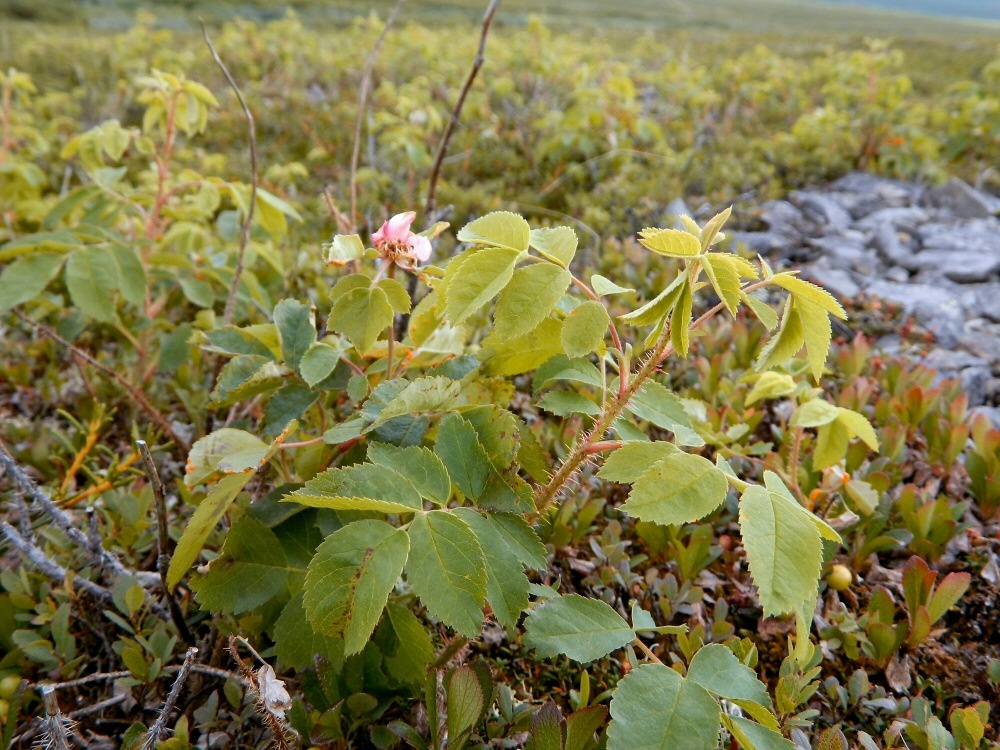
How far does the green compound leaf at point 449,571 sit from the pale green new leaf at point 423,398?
232 mm

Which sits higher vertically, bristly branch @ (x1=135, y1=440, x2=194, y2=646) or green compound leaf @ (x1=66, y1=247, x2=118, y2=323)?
green compound leaf @ (x1=66, y1=247, x2=118, y2=323)

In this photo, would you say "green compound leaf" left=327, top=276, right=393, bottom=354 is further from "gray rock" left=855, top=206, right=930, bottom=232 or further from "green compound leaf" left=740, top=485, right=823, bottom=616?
"gray rock" left=855, top=206, right=930, bottom=232

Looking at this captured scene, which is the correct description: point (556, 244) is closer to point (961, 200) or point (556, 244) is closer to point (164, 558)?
point (164, 558)

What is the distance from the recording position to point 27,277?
212 centimetres

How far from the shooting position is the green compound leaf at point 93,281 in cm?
212

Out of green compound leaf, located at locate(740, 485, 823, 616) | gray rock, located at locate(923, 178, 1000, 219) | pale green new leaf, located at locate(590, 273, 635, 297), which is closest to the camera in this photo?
green compound leaf, located at locate(740, 485, 823, 616)

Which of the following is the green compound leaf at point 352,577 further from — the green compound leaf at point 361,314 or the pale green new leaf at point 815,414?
the pale green new leaf at point 815,414

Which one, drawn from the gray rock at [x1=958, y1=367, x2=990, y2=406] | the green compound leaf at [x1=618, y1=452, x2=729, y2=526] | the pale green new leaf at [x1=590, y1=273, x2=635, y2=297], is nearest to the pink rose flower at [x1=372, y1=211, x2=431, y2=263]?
the pale green new leaf at [x1=590, y1=273, x2=635, y2=297]

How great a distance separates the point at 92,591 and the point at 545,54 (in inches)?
279

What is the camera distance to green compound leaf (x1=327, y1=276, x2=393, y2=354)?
4.60 ft

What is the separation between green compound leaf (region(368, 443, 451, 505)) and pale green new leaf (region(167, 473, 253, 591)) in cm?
28

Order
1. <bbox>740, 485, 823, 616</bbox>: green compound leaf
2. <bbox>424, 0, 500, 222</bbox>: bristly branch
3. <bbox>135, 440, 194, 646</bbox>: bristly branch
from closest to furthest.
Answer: <bbox>740, 485, 823, 616</bbox>: green compound leaf → <bbox>135, 440, 194, 646</bbox>: bristly branch → <bbox>424, 0, 500, 222</bbox>: bristly branch

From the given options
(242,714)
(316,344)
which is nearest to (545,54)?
(316,344)

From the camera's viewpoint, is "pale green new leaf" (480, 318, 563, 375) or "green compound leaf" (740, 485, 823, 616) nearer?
"green compound leaf" (740, 485, 823, 616)
